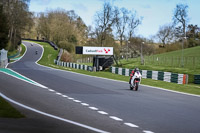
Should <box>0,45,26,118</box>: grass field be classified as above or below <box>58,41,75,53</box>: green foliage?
below

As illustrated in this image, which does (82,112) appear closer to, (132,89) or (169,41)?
(132,89)

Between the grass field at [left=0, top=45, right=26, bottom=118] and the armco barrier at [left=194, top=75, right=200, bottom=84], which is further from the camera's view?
the armco barrier at [left=194, top=75, right=200, bottom=84]

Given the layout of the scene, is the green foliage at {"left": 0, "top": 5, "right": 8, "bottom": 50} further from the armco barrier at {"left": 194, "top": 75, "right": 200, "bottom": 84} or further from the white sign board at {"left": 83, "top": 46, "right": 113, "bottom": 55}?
the armco barrier at {"left": 194, "top": 75, "right": 200, "bottom": 84}

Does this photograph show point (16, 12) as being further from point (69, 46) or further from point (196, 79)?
point (196, 79)

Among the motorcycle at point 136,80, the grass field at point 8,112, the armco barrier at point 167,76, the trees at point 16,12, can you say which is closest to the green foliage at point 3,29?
the trees at point 16,12

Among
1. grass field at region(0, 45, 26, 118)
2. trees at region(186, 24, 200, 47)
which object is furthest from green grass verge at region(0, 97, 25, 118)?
trees at region(186, 24, 200, 47)

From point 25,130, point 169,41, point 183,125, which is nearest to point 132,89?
point 183,125

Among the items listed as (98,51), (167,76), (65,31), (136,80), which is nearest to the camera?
(136,80)

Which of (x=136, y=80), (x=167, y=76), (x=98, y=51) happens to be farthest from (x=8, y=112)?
(x=98, y=51)

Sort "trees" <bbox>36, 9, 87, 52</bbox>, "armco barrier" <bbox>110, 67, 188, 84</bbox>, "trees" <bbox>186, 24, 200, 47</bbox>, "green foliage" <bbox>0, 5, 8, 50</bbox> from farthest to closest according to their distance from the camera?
"trees" <bbox>36, 9, 87, 52</bbox>, "trees" <bbox>186, 24, 200, 47</bbox>, "green foliage" <bbox>0, 5, 8, 50</bbox>, "armco barrier" <bbox>110, 67, 188, 84</bbox>

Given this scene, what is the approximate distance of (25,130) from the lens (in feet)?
28.6

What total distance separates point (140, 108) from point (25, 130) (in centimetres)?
630

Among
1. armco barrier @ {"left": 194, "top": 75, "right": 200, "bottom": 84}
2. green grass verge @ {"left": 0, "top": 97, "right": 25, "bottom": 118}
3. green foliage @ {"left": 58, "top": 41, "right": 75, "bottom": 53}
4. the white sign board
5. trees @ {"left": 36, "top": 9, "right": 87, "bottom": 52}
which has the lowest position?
green grass verge @ {"left": 0, "top": 97, "right": 25, "bottom": 118}

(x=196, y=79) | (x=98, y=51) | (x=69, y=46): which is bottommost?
(x=196, y=79)
